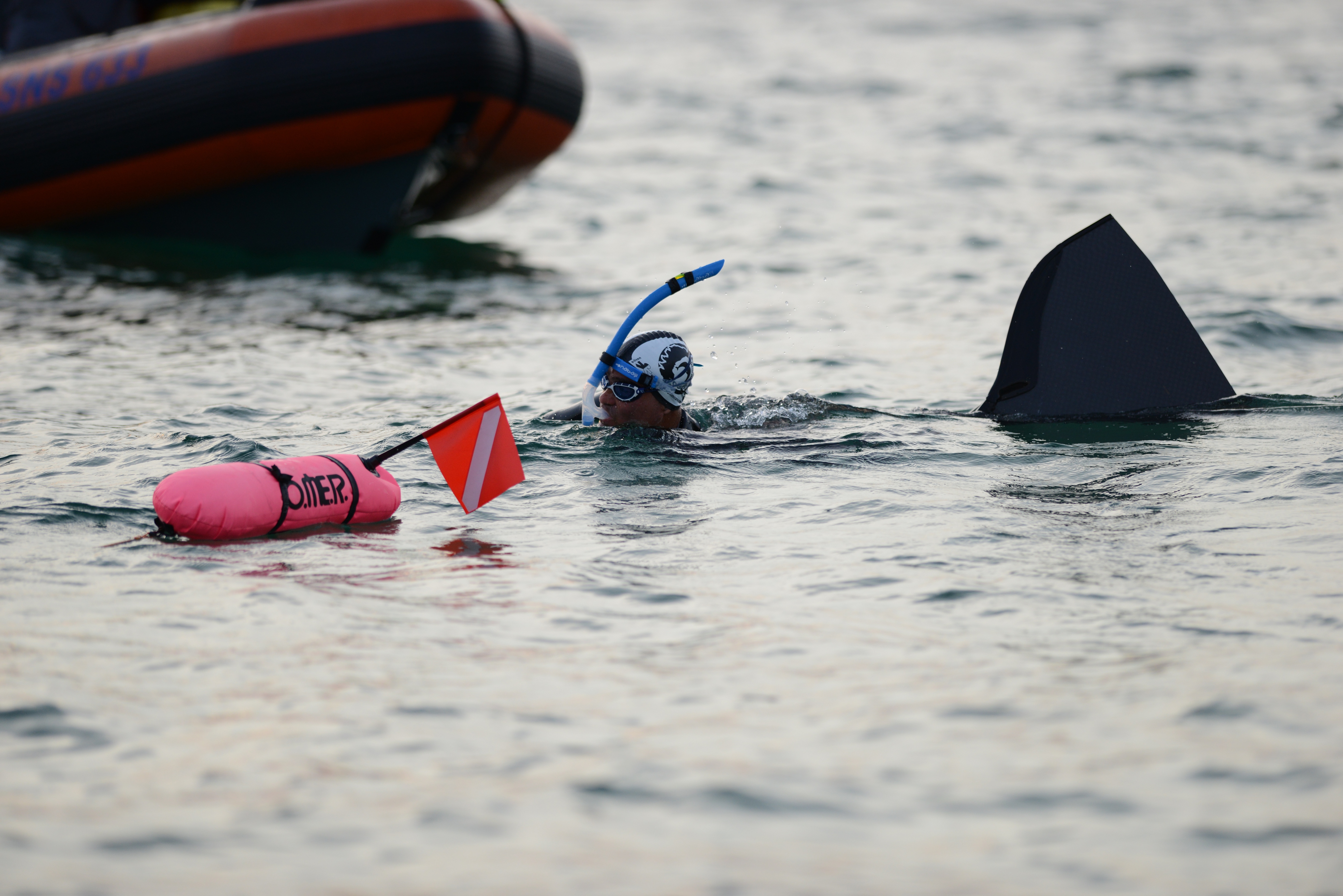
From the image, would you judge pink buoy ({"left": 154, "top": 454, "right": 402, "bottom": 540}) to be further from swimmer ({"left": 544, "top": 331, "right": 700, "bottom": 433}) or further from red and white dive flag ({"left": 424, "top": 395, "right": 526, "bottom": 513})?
swimmer ({"left": 544, "top": 331, "right": 700, "bottom": 433})

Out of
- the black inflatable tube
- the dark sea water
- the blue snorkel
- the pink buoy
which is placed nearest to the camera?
the dark sea water

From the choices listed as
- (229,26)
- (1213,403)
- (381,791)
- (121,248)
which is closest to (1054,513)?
(1213,403)

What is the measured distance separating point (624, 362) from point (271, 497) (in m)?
2.09

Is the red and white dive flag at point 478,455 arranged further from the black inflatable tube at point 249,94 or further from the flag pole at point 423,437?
the black inflatable tube at point 249,94

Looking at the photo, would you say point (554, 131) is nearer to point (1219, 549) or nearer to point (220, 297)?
point (220, 297)

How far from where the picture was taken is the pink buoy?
201 inches

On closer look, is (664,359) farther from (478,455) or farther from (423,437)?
(423,437)

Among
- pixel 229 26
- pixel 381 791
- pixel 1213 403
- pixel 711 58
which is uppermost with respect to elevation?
pixel 711 58

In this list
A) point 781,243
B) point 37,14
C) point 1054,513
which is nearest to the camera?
point 1054,513

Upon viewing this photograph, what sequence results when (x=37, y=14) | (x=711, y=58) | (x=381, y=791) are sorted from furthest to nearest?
1. (x=711, y=58)
2. (x=37, y=14)
3. (x=381, y=791)

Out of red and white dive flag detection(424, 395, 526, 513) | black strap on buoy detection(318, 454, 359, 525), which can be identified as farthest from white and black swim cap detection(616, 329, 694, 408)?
black strap on buoy detection(318, 454, 359, 525)

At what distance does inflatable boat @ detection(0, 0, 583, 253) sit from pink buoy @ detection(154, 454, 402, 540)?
5755 mm

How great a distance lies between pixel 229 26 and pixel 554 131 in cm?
278

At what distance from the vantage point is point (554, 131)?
1193 centimetres
